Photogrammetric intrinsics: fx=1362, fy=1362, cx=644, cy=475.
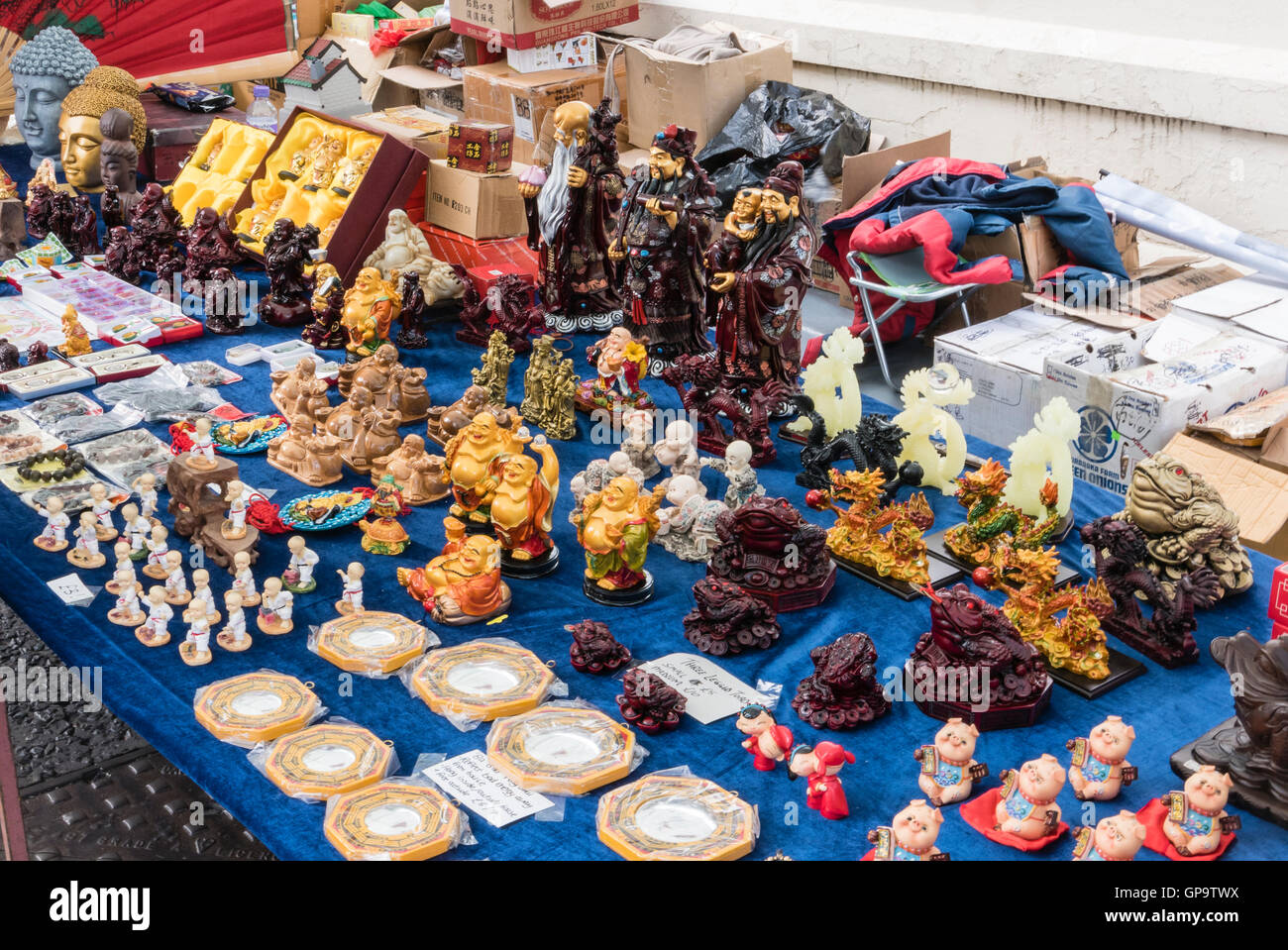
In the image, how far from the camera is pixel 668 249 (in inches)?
254

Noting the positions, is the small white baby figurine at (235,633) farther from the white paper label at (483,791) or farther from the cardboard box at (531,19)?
the cardboard box at (531,19)

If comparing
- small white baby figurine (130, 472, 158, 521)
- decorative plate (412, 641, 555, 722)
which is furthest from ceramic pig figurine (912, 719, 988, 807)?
small white baby figurine (130, 472, 158, 521)

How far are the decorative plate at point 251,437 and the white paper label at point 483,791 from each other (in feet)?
7.97

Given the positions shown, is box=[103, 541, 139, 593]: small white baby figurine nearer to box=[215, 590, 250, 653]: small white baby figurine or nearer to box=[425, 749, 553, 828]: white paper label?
box=[215, 590, 250, 653]: small white baby figurine

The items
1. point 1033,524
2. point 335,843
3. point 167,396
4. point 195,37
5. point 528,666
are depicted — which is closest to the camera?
point 335,843

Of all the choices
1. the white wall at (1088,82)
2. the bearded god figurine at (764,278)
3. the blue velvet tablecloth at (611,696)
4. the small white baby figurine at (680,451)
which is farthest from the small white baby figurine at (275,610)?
the white wall at (1088,82)

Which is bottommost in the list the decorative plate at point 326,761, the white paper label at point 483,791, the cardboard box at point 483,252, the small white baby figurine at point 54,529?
the white paper label at point 483,791

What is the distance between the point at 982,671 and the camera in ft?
13.5

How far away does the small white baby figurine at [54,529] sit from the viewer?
5.16 meters

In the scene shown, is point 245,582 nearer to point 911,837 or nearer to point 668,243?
point 911,837

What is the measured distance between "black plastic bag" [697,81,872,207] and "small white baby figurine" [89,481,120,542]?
431 centimetres

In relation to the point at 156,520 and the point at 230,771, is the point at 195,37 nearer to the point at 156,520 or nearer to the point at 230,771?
the point at 156,520

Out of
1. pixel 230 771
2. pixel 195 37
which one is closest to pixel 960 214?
pixel 230 771

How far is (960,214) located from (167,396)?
3.92 metres
